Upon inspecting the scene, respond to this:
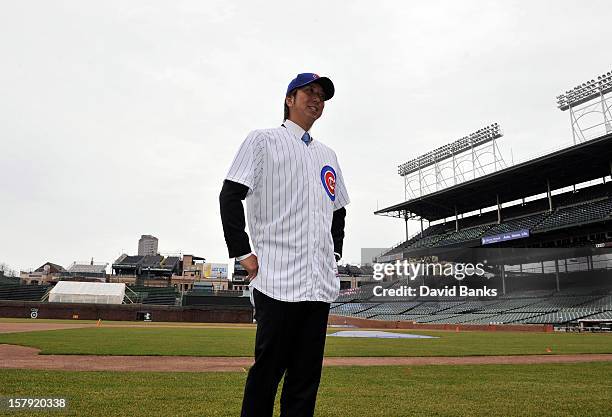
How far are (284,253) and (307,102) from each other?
897mm

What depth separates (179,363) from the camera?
8266 millimetres

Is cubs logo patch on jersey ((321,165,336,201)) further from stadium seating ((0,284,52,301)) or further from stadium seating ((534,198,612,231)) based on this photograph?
stadium seating ((0,284,52,301))

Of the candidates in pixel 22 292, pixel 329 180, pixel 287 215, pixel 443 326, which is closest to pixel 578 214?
pixel 443 326

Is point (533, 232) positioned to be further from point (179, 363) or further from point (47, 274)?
point (47, 274)

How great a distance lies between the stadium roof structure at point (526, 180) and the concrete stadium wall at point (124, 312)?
69.8ft

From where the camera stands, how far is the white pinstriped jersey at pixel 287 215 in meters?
2.28

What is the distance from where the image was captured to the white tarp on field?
124 ft

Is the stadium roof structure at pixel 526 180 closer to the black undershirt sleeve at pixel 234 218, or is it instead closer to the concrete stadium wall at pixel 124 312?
the concrete stadium wall at pixel 124 312

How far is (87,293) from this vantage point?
126ft

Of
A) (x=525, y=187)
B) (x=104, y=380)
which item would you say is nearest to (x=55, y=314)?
(x=104, y=380)

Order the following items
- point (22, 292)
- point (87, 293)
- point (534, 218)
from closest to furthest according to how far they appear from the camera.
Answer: point (534, 218)
point (87, 293)
point (22, 292)

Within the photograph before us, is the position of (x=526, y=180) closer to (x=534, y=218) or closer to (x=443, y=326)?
(x=534, y=218)

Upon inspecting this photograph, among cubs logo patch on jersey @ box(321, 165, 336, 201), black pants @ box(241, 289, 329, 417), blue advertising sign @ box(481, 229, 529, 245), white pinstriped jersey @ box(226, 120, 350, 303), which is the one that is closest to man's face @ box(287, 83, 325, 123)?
white pinstriped jersey @ box(226, 120, 350, 303)

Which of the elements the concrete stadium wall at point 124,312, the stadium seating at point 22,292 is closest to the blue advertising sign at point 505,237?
the concrete stadium wall at point 124,312
